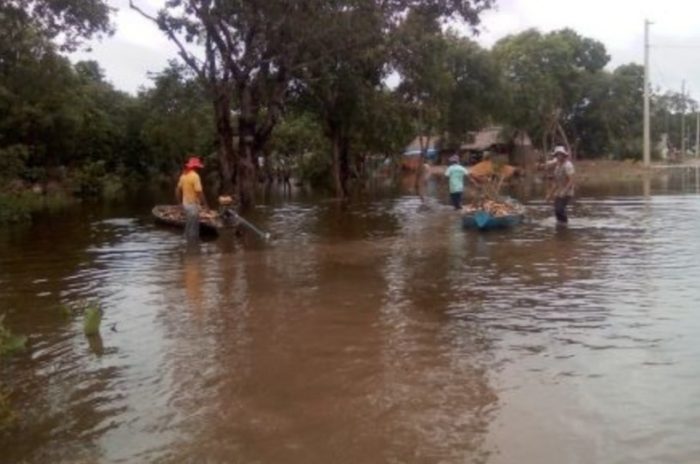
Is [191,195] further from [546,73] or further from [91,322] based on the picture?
[546,73]

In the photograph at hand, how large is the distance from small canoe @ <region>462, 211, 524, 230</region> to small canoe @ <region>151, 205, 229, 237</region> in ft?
19.7

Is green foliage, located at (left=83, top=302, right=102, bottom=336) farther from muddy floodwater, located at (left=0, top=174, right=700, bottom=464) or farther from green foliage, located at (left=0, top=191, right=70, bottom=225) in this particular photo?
green foliage, located at (left=0, top=191, right=70, bottom=225)

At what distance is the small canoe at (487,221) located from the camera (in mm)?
18578

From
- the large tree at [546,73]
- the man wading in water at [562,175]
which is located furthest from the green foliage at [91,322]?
the large tree at [546,73]

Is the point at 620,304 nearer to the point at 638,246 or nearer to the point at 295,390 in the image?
the point at 295,390

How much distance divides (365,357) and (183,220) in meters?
14.4

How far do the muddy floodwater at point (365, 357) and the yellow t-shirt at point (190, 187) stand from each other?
1786mm

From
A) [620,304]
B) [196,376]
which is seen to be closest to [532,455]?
[196,376]

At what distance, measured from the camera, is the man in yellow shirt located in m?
16.9

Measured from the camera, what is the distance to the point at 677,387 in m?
6.50

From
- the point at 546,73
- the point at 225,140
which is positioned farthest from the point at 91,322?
the point at 546,73

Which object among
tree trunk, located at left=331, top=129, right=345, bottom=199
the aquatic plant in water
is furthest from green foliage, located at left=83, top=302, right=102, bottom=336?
tree trunk, located at left=331, top=129, right=345, bottom=199

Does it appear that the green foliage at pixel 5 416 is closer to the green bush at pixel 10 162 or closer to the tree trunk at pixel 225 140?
the tree trunk at pixel 225 140

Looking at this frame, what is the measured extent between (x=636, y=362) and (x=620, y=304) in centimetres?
270
